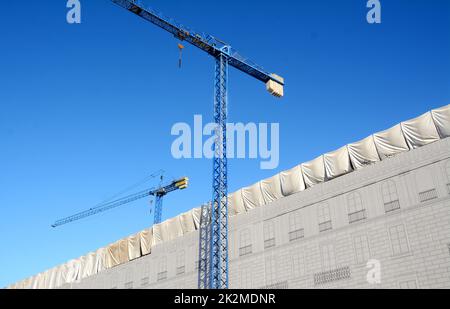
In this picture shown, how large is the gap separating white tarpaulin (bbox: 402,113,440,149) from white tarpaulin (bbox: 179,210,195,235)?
2599 cm

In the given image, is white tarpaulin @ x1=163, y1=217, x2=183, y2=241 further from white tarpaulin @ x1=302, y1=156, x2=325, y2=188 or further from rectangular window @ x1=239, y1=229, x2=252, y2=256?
white tarpaulin @ x1=302, y1=156, x2=325, y2=188

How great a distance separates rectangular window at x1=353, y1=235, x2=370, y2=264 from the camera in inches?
1273

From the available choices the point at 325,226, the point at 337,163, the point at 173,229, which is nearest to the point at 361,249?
the point at 325,226

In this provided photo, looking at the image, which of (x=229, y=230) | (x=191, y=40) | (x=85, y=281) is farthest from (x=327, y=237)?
(x=85, y=281)

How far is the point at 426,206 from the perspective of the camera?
99.2 feet

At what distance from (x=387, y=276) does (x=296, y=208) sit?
1037cm

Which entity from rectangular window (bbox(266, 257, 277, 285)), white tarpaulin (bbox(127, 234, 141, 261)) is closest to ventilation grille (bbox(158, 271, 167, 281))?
white tarpaulin (bbox(127, 234, 141, 261))

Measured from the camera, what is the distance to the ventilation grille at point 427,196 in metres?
30.2

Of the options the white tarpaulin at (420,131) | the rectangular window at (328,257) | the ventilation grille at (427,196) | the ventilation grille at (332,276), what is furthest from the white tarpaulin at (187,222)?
the ventilation grille at (427,196)

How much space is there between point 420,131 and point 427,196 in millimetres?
5317

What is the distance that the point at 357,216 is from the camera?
34000 millimetres

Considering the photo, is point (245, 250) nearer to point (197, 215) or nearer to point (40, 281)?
point (197, 215)

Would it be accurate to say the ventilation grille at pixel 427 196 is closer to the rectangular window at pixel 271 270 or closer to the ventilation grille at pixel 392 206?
the ventilation grille at pixel 392 206
